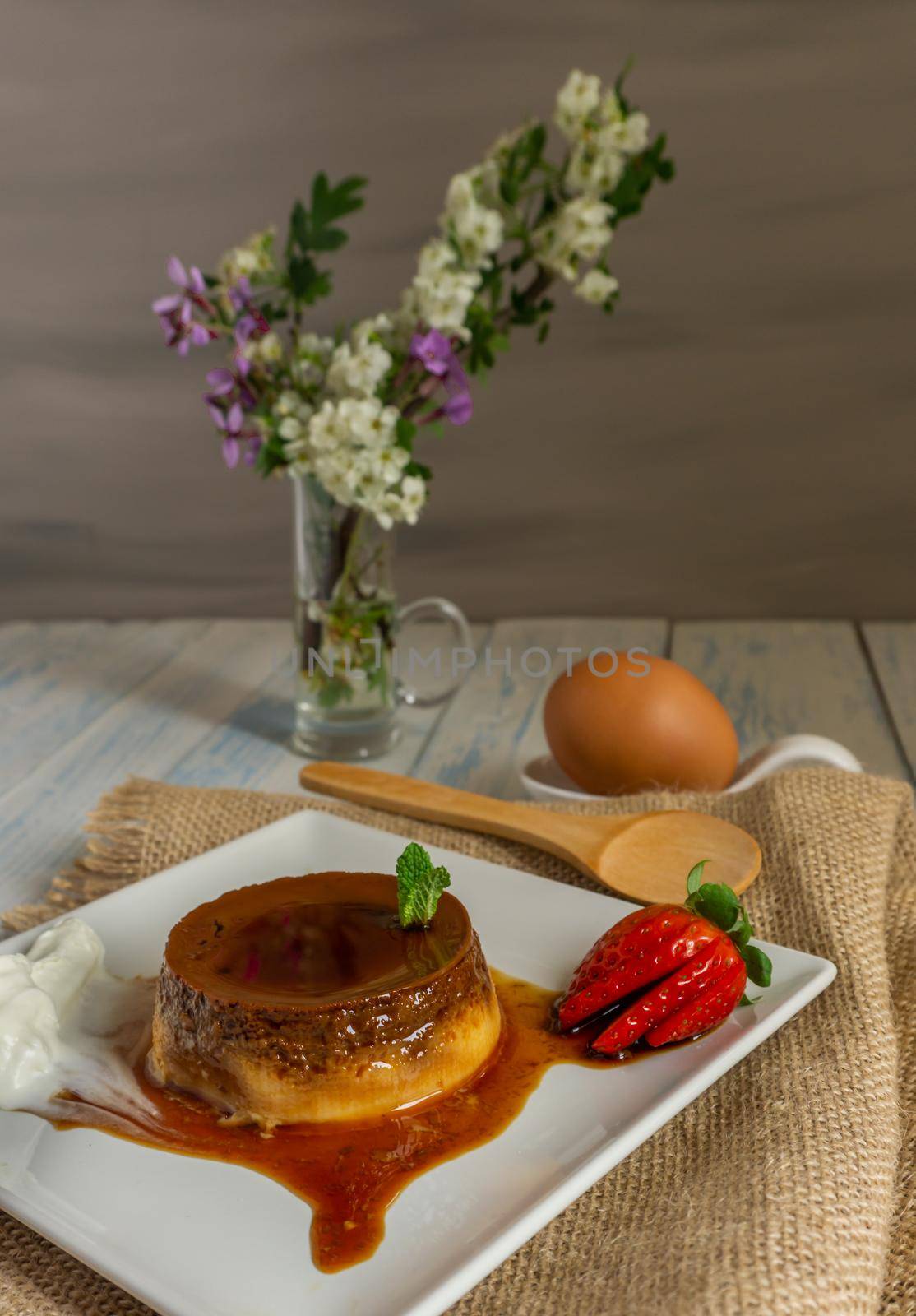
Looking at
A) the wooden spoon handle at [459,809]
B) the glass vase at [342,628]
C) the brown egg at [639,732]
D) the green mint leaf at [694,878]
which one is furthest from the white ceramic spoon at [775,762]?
the green mint leaf at [694,878]

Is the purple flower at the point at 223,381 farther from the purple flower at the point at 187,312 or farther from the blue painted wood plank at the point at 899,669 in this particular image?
the blue painted wood plank at the point at 899,669

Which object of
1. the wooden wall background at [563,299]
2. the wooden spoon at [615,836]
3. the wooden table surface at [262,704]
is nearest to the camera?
the wooden spoon at [615,836]

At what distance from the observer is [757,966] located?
91cm

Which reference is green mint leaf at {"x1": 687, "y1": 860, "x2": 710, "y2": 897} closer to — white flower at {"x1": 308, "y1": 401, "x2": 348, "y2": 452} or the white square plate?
the white square plate

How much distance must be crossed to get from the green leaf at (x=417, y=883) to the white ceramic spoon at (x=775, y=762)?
1.61 ft

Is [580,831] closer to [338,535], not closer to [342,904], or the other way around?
[342,904]

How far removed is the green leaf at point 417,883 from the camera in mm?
928

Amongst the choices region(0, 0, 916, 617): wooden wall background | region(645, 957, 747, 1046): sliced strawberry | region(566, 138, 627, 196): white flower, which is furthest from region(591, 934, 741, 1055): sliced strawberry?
region(0, 0, 916, 617): wooden wall background

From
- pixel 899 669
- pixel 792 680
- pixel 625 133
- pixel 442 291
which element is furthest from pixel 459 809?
pixel 899 669

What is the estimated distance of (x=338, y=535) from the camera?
1.70m

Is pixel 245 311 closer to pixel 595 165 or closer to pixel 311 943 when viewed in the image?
pixel 595 165

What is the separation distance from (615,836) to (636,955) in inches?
12.7

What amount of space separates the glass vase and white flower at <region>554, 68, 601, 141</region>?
53 cm

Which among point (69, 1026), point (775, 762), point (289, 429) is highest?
point (289, 429)
